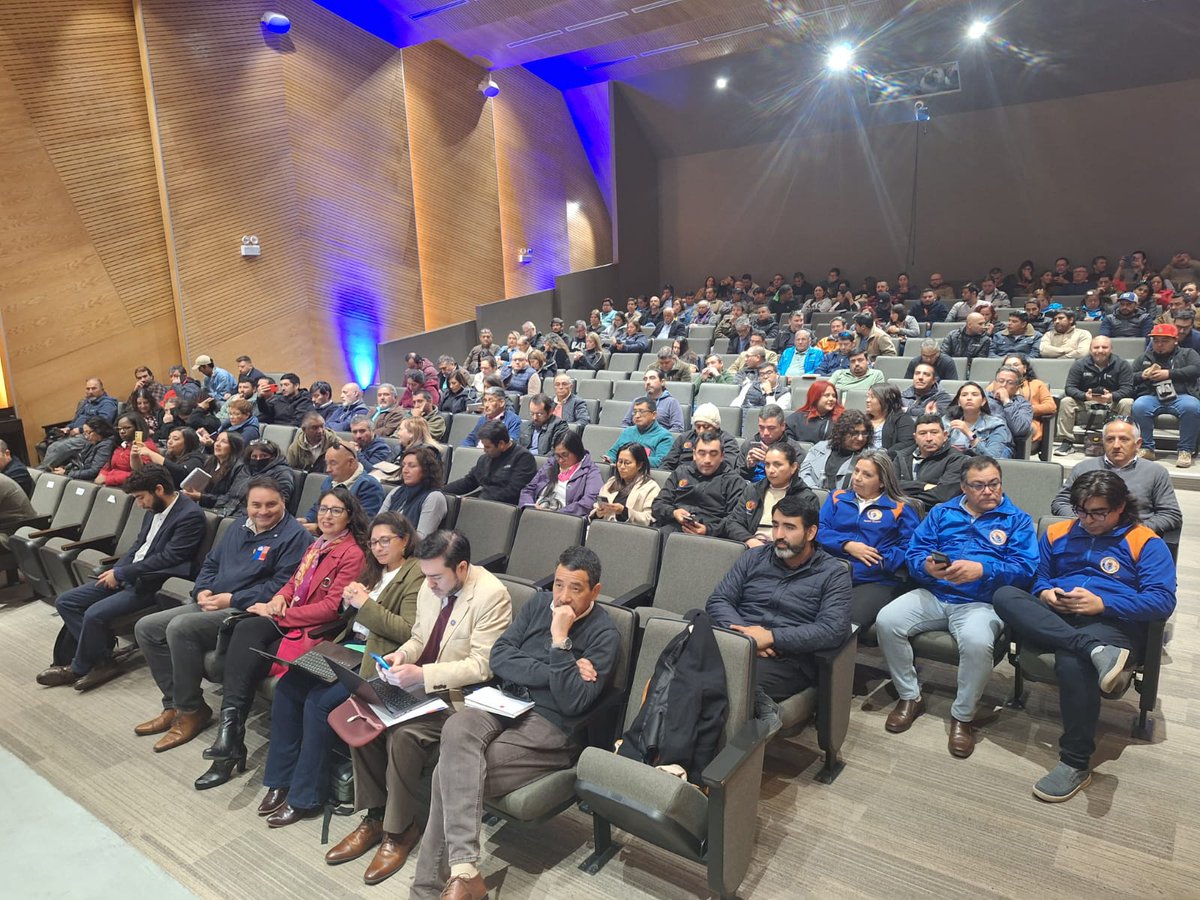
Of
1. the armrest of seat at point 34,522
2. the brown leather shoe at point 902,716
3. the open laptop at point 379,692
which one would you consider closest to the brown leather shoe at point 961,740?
the brown leather shoe at point 902,716

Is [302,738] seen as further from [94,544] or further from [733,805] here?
[94,544]

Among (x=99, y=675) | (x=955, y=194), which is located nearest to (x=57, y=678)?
(x=99, y=675)

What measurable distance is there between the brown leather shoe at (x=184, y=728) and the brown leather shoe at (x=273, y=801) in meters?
0.63

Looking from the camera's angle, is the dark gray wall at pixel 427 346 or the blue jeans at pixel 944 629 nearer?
the blue jeans at pixel 944 629

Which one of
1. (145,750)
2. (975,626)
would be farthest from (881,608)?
(145,750)

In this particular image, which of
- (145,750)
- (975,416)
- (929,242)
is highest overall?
(929,242)

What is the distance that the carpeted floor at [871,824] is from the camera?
6.58ft

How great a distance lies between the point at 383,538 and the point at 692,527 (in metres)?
1.38

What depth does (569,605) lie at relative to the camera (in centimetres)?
221

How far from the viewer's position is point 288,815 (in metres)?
2.41

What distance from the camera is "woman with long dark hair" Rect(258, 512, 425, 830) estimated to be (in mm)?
2418

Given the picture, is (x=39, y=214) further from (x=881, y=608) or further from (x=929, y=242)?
(x=929, y=242)

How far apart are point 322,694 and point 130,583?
1599mm

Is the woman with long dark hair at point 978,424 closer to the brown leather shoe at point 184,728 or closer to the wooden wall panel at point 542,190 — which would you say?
the brown leather shoe at point 184,728
